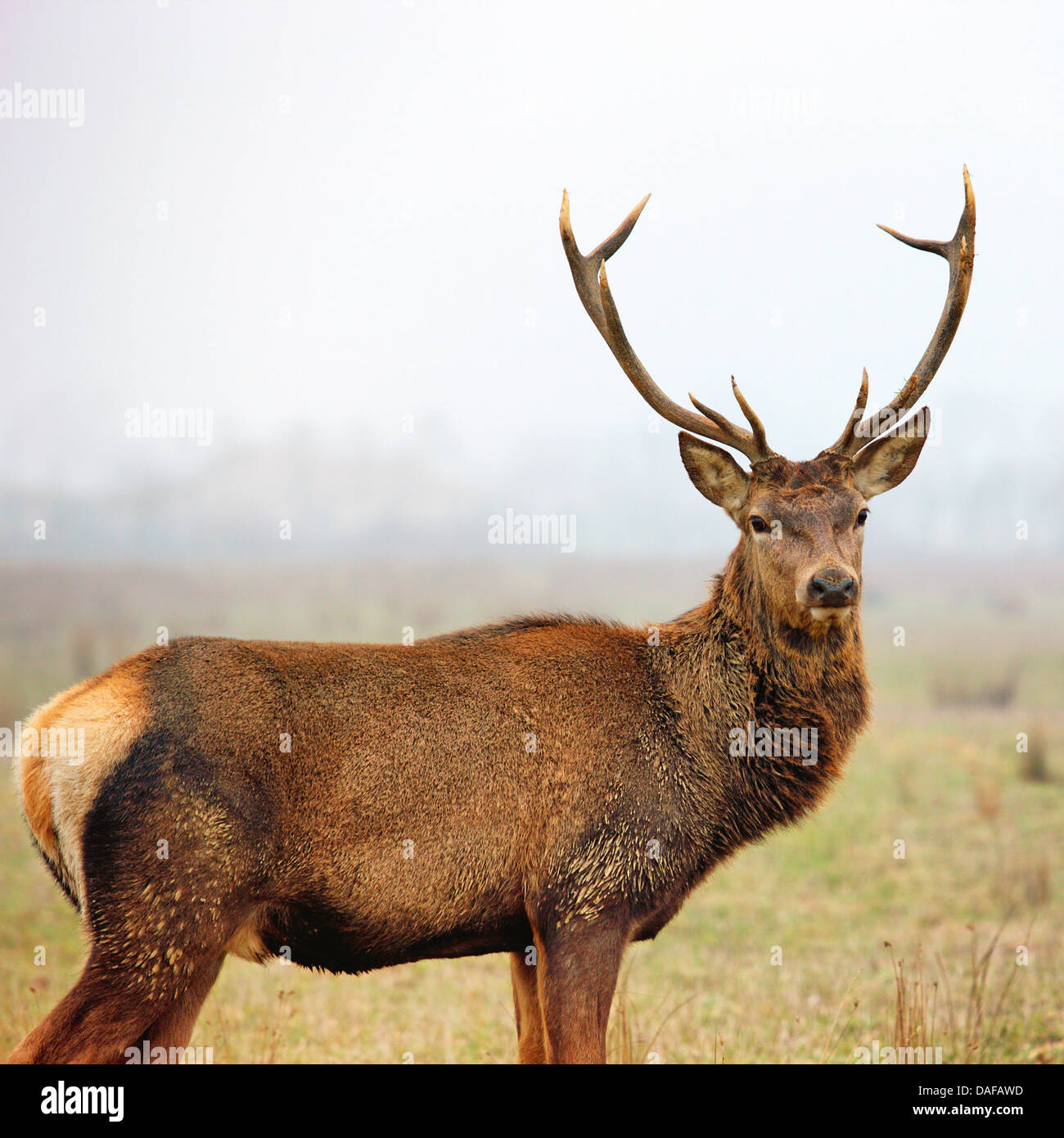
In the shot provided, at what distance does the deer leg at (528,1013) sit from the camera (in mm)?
5301

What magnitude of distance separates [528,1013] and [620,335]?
11.5 feet

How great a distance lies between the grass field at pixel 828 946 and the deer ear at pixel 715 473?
126 centimetres

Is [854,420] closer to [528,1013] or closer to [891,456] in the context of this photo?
[891,456]

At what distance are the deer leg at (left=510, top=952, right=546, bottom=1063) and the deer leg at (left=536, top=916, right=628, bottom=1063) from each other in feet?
1.48

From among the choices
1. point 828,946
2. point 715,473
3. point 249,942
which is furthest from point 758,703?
point 828,946

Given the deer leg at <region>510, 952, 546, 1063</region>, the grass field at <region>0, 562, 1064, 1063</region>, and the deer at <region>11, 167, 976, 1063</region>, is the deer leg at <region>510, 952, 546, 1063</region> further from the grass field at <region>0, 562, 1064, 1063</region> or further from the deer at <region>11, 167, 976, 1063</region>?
the grass field at <region>0, 562, 1064, 1063</region>

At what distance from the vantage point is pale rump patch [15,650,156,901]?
4.57 m

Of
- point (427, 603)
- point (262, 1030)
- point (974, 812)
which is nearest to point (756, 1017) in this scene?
point (262, 1030)

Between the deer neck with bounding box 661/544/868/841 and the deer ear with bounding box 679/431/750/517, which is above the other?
the deer ear with bounding box 679/431/750/517

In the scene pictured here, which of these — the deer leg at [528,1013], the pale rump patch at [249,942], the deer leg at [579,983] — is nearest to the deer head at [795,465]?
the deer leg at [579,983]

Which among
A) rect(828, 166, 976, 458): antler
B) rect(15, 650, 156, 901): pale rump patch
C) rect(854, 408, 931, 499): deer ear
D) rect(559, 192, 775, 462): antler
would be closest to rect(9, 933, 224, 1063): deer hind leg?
rect(15, 650, 156, 901): pale rump patch

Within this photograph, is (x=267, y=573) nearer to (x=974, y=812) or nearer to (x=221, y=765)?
(x=974, y=812)

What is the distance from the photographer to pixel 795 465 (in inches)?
228

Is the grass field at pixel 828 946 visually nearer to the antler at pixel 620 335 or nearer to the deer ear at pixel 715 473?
the deer ear at pixel 715 473
